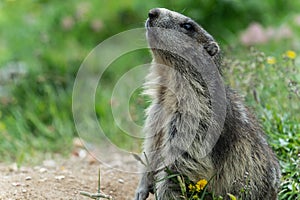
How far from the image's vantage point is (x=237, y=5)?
841cm

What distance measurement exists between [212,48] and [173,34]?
32cm

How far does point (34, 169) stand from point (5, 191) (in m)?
0.94

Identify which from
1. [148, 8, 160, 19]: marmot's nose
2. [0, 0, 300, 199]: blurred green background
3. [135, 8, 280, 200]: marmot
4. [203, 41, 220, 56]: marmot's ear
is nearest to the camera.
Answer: [135, 8, 280, 200]: marmot

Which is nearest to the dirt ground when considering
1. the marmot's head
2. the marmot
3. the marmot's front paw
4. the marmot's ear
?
the marmot's front paw

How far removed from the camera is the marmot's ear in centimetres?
429

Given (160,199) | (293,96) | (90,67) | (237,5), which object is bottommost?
(160,199)

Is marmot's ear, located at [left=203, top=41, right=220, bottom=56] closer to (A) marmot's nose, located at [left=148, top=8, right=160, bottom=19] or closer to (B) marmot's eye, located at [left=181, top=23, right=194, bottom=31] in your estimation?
(B) marmot's eye, located at [left=181, top=23, right=194, bottom=31]

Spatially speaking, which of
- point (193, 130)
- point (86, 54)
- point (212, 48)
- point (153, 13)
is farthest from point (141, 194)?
point (86, 54)

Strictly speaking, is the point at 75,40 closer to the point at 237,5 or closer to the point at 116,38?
the point at 116,38

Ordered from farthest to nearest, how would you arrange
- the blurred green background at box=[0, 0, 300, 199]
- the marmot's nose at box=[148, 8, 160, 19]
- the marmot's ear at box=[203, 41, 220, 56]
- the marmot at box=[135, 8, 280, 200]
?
the blurred green background at box=[0, 0, 300, 199] → the marmot's ear at box=[203, 41, 220, 56] → the marmot's nose at box=[148, 8, 160, 19] → the marmot at box=[135, 8, 280, 200]

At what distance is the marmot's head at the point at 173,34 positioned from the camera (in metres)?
4.16

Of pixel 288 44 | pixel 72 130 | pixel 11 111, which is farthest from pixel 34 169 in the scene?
pixel 288 44

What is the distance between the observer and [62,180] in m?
4.68

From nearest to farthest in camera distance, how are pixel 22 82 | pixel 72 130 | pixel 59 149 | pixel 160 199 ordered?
pixel 160 199, pixel 59 149, pixel 72 130, pixel 22 82
